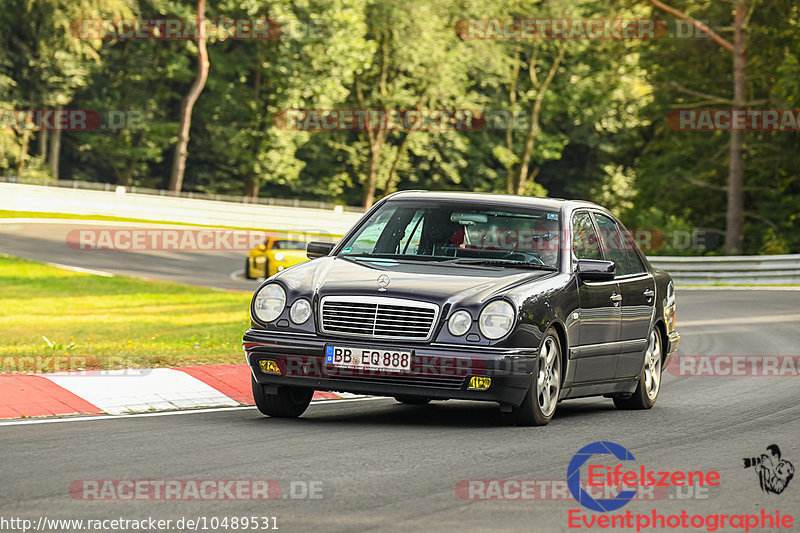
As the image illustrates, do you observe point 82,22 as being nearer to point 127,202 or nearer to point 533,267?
point 127,202

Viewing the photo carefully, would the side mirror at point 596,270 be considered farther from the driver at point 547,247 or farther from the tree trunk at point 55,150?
the tree trunk at point 55,150

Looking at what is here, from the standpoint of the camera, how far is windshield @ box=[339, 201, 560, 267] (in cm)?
950

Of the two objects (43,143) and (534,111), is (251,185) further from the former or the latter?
(534,111)

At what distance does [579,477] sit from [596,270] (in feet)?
9.47

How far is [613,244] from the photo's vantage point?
1063 cm

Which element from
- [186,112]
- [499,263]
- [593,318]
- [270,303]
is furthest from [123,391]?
[186,112]

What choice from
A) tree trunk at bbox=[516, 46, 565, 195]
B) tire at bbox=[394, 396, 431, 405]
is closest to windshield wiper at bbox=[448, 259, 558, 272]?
tire at bbox=[394, 396, 431, 405]

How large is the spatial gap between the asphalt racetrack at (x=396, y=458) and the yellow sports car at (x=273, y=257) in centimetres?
2505

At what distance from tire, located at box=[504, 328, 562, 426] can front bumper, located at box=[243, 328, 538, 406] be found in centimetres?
12

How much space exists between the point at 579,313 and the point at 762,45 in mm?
35753

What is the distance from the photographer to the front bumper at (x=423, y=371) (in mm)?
8414

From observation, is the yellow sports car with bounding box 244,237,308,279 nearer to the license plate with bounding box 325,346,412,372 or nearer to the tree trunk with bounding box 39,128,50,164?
the license plate with bounding box 325,346,412,372

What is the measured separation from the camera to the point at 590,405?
1141 cm

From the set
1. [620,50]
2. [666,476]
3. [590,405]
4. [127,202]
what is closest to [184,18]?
[127,202]
